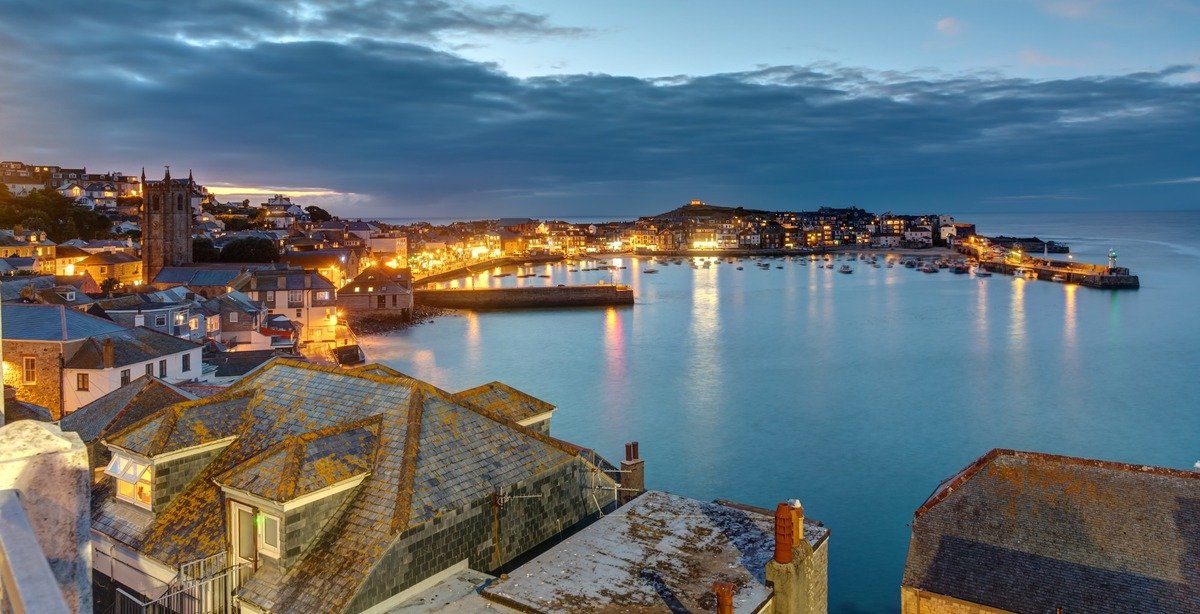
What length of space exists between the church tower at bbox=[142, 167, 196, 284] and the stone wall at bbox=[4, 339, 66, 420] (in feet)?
123

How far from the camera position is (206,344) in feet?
96.8

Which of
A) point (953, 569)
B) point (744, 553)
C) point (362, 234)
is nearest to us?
point (744, 553)

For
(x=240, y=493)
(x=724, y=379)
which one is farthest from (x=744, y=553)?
(x=724, y=379)

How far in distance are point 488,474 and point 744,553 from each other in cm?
280

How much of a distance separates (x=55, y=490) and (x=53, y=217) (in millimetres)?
80170

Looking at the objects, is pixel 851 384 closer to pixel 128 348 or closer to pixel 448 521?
pixel 128 348

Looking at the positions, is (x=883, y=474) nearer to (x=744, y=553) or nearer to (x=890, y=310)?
(x=744, y=553)

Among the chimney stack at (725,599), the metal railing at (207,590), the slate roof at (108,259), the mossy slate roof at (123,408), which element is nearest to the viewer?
the chimney stack at (725,599)

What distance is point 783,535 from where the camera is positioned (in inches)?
291

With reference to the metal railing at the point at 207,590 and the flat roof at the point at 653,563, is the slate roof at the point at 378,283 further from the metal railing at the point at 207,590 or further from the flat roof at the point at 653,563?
the metal railing at the point at 207,590

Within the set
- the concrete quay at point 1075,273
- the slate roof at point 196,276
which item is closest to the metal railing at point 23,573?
the slate roof at point 196,276

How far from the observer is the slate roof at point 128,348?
867 inches

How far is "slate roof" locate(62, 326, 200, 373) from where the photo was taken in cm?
2202

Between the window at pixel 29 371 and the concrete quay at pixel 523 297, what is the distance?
50512 mm
